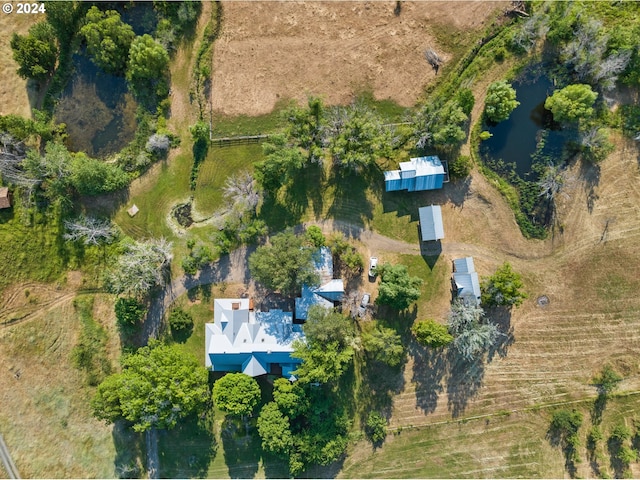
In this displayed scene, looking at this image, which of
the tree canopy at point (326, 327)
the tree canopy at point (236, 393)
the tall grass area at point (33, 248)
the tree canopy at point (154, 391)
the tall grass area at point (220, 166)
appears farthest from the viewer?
the tall grass area at point (220, 166)

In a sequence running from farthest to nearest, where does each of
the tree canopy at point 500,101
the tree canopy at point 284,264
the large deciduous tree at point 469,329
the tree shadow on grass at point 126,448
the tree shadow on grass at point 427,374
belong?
the tree shadow on grass at point 126,448 < the tree shadow on grass at point 427,374 < the tree canopy at point 500,101 < the large deciduous tree at point 469,329 < the tree canopy at point 284,264

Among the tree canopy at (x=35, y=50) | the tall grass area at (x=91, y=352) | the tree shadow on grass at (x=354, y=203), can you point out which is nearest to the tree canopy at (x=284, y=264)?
the tree shadow on grass at (x=354, y=203)

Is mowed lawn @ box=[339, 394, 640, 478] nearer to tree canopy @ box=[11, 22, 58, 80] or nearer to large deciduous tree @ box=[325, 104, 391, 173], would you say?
large deciduous tree @ box=[325, 104, 391, 173]

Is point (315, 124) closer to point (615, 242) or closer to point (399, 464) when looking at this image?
point (615, 242)

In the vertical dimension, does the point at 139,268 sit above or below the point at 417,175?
below

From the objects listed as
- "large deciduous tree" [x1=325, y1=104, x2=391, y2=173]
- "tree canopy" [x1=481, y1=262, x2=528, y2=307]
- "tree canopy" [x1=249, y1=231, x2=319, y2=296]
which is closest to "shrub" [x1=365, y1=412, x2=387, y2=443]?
"tree canopy" [x1=249, y1=231, x2=319, y2=296]

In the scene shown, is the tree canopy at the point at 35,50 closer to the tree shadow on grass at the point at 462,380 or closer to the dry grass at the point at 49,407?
the dry grass at the point at 49,407

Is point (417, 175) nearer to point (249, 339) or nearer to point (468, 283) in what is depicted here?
point (468, 283)

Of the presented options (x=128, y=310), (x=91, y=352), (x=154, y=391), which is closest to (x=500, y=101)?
(x=128, y=310)
